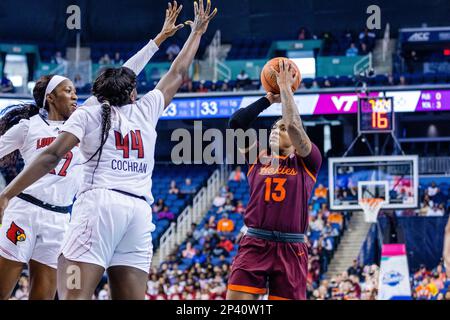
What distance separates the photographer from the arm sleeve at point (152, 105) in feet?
17.2

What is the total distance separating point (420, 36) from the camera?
27.1 m

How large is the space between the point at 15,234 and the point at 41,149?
0.64 metres

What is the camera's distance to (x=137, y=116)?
17.0 feet

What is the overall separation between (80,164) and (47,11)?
990 inches

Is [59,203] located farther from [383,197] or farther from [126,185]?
[383,197]

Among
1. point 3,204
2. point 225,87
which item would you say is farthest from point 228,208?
point 3,204

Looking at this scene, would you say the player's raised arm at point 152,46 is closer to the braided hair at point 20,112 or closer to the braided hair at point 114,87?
the braided hair at point 20,112

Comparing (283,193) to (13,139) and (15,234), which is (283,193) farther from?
(13,139)

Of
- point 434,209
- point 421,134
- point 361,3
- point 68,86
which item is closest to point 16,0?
point 361,3

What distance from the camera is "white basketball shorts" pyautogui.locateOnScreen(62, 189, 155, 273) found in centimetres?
487

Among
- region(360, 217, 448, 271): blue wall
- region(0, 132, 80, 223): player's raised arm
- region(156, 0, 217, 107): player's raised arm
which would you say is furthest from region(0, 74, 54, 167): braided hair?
region(360, 217, 448, 271): blue wall

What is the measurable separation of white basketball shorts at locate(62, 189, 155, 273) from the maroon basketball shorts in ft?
3.29

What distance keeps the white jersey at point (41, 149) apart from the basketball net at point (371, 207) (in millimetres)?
11815

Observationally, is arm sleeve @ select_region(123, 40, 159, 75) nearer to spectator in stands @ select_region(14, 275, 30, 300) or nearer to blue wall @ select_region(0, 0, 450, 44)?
spectator in stands @ select_region(14, 275, 30, 300)
